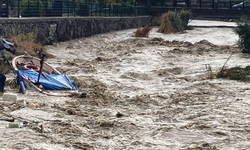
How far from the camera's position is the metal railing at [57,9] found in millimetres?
29781

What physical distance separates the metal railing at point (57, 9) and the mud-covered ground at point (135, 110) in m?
6.20

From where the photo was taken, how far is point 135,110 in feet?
47.0

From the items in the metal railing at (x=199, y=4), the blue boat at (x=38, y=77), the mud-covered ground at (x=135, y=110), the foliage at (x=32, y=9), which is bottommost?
the mud-covered ground at (x=135, y=110)

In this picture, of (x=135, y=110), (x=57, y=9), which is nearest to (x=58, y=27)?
(x=57, y=9)

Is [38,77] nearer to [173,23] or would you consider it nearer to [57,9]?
[57,9]

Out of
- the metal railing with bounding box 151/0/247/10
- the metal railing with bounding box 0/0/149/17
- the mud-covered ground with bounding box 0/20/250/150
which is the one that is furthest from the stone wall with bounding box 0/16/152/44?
the metal railing with bounding box 151/0/247/10

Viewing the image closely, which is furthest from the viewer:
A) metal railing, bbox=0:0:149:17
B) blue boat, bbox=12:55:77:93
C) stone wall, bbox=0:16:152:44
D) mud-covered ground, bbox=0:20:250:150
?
metal railing, bbox=0:0:149:17

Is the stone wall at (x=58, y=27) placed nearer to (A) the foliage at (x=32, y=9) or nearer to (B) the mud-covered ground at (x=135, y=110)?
(A) the foliage at (x=32, y=9)

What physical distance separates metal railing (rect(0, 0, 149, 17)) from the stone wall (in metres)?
0.73

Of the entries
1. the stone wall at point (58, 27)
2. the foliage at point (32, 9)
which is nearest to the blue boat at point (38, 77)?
the stone wall at point (58, 27)

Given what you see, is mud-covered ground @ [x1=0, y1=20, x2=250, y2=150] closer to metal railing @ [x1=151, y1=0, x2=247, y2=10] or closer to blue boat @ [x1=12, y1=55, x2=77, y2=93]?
blue boat @ [x1=12, y1=55, x2=77, y2=93]

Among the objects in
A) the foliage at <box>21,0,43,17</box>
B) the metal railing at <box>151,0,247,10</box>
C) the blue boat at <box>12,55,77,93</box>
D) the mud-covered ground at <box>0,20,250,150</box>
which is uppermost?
the foliage at <box>21,0,43,17</box>

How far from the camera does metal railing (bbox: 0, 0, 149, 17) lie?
29781 millimetres

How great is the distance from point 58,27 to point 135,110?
18.0m
